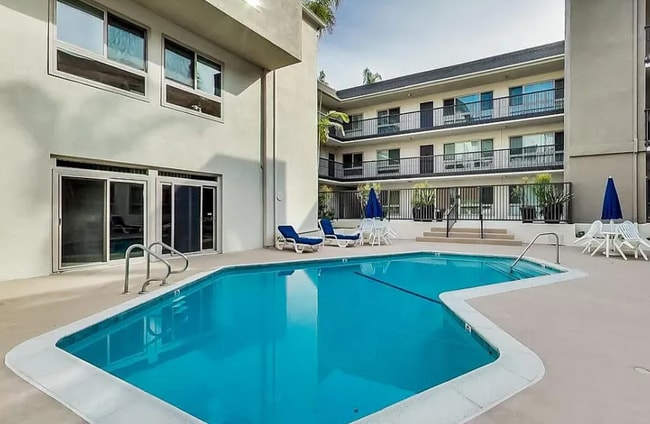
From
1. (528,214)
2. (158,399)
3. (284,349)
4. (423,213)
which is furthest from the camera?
(423,213)

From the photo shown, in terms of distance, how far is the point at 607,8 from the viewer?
43.9 ft

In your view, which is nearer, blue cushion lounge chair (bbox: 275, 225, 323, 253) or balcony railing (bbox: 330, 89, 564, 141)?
blue cushion lounge chair (bbox: 275, 225, 323, 253)

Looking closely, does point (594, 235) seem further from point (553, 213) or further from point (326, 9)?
point (326, 9)

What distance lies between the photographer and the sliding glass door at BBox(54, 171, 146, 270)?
25.6ft

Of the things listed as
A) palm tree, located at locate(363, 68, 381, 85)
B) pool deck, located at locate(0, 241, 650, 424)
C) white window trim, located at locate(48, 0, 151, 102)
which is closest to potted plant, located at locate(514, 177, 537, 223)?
pool deck, located at locate(0, 241, 650, 424)

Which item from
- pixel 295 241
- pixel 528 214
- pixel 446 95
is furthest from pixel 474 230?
pixel 446 95

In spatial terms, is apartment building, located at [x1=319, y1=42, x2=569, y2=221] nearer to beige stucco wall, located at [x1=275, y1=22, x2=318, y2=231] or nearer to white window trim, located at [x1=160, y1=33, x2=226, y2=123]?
beige stucco wall, located at [x1=275, y1=22, x2=318, y2=231]

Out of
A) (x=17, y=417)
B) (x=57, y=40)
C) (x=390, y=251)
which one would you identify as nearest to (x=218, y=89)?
(x=57, y=40)

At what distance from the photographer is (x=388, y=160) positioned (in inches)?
949

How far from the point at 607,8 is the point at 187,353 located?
57.0 ft

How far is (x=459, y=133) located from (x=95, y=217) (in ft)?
64.3

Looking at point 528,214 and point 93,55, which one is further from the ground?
point 93,55

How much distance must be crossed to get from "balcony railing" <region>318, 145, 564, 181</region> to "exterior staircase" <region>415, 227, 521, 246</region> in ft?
20.4

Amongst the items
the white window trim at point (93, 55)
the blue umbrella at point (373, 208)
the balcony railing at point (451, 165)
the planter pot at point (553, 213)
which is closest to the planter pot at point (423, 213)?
the blue umbrella at point (373, 208)
